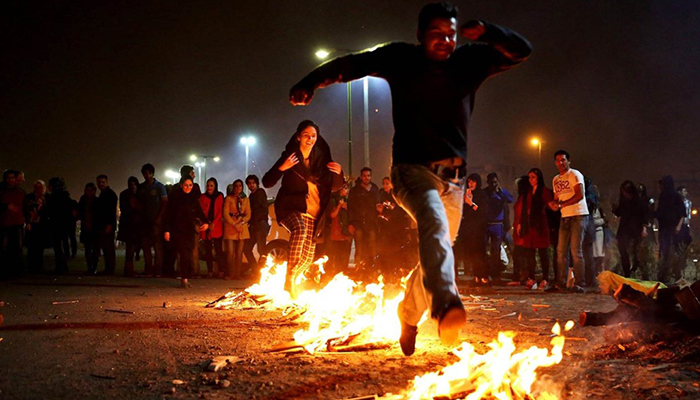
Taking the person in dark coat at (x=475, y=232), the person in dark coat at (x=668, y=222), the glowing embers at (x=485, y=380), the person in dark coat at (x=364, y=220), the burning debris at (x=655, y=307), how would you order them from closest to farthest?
1. the glowing embers at (x=485, y=380)
2. the burning debris at (x=655, y=307)
3. the person in dark coat at (x=475, y=232)
4. the person in dark coat at (x=668, y=222)
5. the person in dark coat at (x=364, y=220)

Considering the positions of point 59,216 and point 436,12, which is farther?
point 59,216

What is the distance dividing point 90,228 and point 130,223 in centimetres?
104

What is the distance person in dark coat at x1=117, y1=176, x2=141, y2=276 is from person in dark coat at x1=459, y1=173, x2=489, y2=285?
24.2 feet

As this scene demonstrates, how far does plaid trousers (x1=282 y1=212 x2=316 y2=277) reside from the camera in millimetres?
7008

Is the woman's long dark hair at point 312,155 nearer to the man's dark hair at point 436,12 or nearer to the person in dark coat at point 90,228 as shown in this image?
the man's dark hair at point 436,12

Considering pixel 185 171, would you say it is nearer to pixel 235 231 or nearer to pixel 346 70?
pixel 235 231

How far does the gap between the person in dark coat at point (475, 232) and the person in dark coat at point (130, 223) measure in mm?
7380

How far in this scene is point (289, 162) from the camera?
22.8 ft

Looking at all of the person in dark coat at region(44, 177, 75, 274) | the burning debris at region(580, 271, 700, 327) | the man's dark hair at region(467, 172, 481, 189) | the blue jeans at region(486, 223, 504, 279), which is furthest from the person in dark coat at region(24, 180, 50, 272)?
the burning debris at region(580, 271, 700, 327)

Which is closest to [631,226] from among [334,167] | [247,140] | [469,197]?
[469,197]

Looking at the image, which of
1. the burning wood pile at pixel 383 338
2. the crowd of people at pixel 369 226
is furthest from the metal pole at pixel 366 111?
the burning wood pile at pixel 383 338

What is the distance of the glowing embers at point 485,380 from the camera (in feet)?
10.5

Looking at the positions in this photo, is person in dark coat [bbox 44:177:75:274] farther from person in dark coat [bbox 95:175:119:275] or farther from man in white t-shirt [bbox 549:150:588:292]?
man in white t-shirt [bbox 549:150:588:292]

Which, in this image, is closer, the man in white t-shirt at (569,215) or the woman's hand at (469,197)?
the man in white t-shirt at (569,215)
